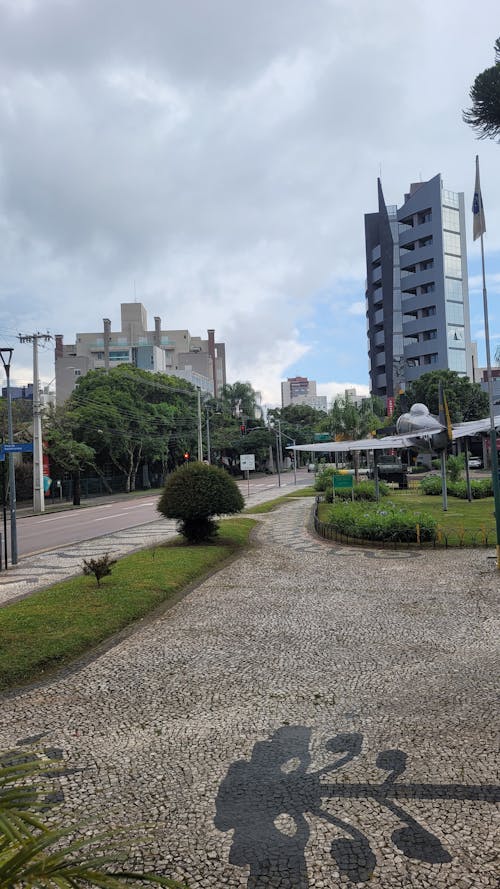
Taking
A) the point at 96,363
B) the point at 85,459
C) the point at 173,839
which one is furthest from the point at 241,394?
the point at 173,839

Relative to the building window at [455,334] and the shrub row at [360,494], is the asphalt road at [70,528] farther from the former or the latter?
the building window at [455,334]

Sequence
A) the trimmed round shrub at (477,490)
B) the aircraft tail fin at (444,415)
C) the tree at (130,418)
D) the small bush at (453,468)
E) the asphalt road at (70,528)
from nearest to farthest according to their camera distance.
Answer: the asphalt road at (70,528), the aircraft tail fin at (444,415), the trimmed round shrub at (477,490), the small bush at (453,468), the tree at (130,418)

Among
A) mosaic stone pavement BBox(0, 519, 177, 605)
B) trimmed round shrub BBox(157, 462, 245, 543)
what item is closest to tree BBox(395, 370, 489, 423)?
mosaic stone pavement BBox(0, 519, 177, 605)

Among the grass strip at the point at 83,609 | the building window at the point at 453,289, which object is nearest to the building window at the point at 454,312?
the building window at the point at 453,289

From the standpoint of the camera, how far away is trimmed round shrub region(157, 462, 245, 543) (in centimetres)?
1535

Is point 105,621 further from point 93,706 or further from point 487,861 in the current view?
point 487,861

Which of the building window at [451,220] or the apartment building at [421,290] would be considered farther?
the building window at [451,220]

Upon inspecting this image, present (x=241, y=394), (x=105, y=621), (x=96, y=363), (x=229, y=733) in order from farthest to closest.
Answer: (x=96, y=363)
(x=241, y=394)
(x=105, y=621)
(x=229, y=733)

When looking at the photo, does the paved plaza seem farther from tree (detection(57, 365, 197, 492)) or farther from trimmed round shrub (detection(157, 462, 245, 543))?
tree (detection(57, 365, 197, 492))

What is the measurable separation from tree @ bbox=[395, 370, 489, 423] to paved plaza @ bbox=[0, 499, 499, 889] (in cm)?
5020

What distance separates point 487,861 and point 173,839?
1.61 m

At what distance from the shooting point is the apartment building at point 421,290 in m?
78.2

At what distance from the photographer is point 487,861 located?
3.03 m

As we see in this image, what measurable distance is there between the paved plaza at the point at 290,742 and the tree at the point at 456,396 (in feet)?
165
